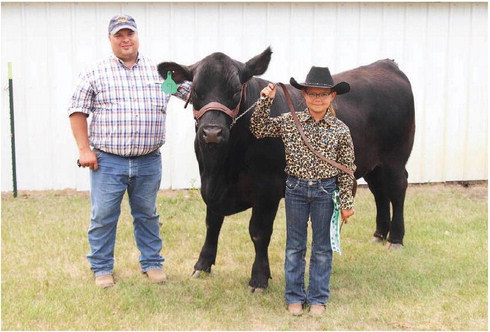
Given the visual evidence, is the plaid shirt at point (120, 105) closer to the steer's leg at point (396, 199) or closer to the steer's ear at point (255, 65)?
the steer's ear at point (255, 65)

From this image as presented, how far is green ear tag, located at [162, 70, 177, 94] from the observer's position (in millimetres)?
4516

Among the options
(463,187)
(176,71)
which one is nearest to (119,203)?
(176,71)

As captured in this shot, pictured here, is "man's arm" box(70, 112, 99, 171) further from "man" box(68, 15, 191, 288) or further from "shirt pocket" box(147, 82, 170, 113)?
"shirt pocket" box(147, 82, 170, 113)

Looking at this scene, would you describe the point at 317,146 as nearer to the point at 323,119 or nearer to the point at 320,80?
the point at 323,119

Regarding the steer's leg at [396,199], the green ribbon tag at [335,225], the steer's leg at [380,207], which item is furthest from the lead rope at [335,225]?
the steer's leg at [380,207]

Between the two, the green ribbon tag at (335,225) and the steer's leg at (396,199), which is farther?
the steer's leg at (396,199)

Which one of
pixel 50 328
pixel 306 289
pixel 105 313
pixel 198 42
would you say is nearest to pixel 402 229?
pixel 306 289

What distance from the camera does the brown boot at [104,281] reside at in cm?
487

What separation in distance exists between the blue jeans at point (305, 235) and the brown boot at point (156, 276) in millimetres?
1193

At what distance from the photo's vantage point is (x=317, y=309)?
172 inches

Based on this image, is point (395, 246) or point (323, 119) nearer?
point (323, 119)

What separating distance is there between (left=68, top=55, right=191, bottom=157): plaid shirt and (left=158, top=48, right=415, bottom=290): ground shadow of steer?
0.26m

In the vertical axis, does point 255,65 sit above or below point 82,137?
above

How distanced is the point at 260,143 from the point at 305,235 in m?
0.78
